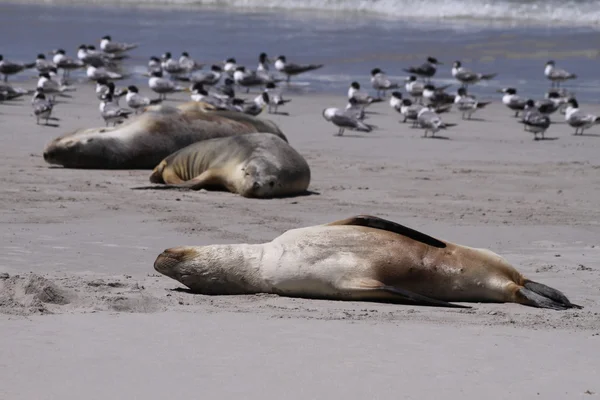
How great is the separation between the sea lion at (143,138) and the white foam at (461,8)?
2809 centimetres

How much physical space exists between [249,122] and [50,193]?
3087mm

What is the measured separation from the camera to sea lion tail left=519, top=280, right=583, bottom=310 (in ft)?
18.5

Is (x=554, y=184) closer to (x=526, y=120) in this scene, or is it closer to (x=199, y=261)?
(x=526, y=120)

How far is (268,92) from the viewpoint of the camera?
17516 millimetres

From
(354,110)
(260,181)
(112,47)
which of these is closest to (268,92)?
(354,110)

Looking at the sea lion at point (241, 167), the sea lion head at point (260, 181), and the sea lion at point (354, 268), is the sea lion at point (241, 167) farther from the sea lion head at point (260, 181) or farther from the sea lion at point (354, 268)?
the sea lion at point (354, 268)

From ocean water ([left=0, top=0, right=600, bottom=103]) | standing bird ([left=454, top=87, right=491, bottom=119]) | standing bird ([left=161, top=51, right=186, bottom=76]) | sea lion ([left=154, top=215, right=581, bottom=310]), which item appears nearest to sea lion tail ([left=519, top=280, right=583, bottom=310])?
sea lion ([left=154, top=215, right=581, bottom=310])

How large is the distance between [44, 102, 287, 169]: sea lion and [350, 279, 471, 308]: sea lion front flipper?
599cm

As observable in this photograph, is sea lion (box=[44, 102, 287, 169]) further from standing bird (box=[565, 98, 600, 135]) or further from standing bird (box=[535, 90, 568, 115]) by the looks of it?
standing bird (box=[535, 90, 568, 115])

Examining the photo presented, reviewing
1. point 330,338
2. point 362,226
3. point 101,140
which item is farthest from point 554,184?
point 330,338

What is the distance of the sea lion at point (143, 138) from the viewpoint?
11.3 m

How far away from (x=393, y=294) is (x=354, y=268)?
0.32m


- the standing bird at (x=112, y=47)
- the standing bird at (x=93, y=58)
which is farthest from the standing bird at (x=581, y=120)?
the standing bird at (x=112, y=47)

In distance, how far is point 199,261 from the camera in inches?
232
